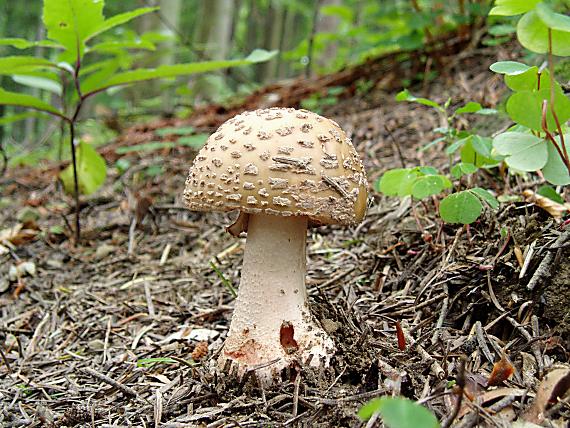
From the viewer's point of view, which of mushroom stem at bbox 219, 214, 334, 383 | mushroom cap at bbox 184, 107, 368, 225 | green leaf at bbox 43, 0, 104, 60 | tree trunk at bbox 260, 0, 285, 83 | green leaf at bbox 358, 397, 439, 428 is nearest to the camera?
green leaf at bbox 358, 397, 439, 428

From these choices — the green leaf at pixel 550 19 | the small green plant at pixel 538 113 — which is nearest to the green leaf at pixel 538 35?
the small green plant at pixel 538 113

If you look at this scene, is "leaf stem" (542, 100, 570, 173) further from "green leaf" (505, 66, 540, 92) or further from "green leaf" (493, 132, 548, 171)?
"green leaf" (505, 66, 540, 92)

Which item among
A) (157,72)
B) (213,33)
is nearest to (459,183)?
(157,72)

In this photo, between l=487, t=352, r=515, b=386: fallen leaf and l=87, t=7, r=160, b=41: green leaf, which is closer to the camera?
l=487, t=352, r=515, b=386: fallen leaf

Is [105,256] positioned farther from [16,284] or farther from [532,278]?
[532,278]

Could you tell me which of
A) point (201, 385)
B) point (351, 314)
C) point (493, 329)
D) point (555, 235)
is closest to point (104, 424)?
point (201, 385)

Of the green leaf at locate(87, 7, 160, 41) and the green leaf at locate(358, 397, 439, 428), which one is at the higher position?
the green leaf at locate(87, 7, 160, 41)

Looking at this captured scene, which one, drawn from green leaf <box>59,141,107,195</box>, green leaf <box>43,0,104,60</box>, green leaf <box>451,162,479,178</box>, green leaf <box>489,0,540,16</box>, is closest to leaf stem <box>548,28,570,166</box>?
green leaf <box>489,0,540,16</box>

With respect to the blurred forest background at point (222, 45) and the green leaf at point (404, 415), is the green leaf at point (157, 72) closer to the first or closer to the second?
the blurred forest background at point (222, 45)
